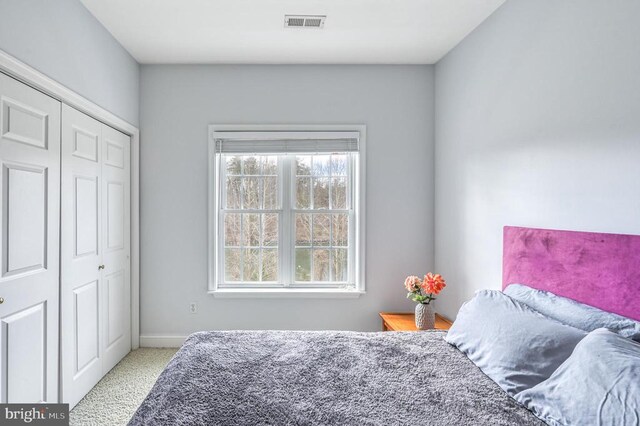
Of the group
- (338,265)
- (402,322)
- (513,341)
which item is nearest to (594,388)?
(513,341)

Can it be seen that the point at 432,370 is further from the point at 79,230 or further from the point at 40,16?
the point at 40,16

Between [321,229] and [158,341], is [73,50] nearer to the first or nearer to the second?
[321,229]

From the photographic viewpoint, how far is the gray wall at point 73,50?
6.02ft

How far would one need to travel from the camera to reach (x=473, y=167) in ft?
8.96

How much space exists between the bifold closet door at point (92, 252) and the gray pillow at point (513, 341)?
2.48 m

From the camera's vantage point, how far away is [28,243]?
6.40 feet

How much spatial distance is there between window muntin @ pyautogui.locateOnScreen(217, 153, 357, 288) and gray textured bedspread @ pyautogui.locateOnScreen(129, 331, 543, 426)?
4.95 ft

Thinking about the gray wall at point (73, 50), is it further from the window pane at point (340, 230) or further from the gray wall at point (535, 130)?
the gray wall at point (535, 130)

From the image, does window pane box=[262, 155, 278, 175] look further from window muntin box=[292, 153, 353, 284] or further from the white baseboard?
the white baseboard

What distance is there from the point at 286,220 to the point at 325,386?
84.4 inches

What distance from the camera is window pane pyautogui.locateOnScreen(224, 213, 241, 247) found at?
349 cm

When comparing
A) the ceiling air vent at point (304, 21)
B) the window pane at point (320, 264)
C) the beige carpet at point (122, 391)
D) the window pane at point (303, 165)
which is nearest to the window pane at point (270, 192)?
the window pane at point (303, 165)

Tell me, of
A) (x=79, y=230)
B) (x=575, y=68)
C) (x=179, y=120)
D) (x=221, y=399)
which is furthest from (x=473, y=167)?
(x=79, y=230)

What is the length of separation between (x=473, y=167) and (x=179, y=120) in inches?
107
